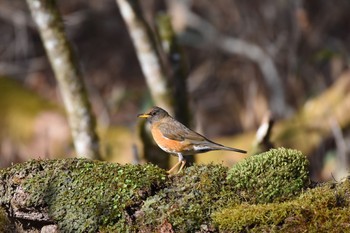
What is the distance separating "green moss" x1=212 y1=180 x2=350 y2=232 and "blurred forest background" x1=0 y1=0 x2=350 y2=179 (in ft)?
27.9

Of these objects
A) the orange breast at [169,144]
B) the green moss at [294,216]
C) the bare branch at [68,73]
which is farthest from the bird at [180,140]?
the green moss at [294,216]

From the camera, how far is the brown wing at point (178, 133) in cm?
663

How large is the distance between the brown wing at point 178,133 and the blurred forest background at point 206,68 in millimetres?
6074

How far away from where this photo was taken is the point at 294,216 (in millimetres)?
4285

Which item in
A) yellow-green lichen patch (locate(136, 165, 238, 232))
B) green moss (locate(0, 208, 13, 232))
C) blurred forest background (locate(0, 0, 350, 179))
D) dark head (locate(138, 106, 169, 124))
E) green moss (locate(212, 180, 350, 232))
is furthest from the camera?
blurred forest background (locate(0, 0, 350, 179))

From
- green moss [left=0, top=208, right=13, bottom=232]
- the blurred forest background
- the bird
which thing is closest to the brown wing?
the bird

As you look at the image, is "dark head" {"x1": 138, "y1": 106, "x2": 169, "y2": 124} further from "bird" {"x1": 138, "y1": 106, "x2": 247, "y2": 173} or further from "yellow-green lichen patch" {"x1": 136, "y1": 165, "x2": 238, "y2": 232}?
"yellow-green lichen patch" {"x1": 136, "y1": 165, "x2": 238, "y2": 232}

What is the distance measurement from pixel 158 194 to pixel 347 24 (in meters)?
14.5

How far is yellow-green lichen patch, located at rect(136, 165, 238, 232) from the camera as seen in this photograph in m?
4.46

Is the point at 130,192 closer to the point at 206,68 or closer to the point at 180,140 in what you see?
the point at 180,140

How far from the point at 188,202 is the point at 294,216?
25.7 inches

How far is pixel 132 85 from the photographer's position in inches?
792

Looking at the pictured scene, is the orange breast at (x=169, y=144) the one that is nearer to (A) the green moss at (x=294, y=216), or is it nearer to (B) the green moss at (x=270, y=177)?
(B) the green moss at (x=270, y=177)

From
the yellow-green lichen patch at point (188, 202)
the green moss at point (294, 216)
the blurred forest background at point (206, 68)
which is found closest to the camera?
the green moss at point (294, 216)
